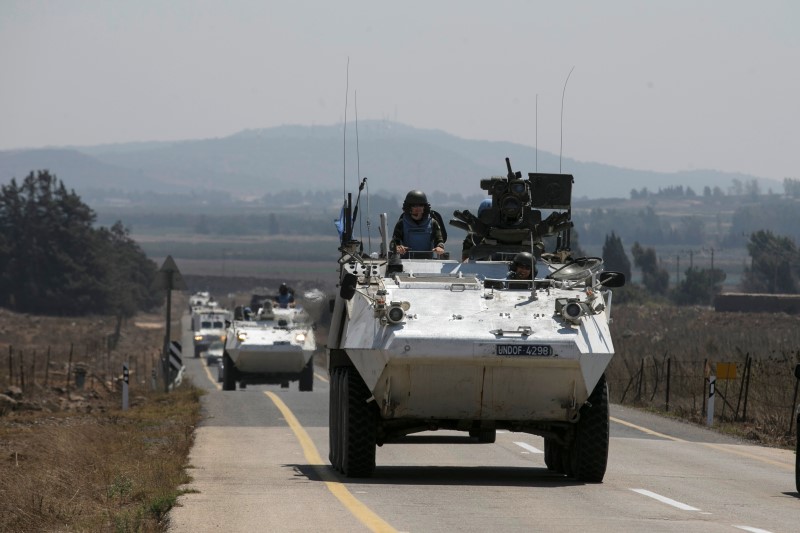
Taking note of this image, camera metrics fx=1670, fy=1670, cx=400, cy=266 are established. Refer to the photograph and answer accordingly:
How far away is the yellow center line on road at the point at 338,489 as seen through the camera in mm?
12953

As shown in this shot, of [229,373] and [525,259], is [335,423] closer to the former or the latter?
[525,259]

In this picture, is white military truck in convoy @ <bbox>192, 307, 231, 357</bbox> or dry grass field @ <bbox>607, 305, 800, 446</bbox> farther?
white military truck in convoy @ <bbox>192, 307, 231, 357</bbox>

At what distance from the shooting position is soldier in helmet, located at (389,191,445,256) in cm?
1936

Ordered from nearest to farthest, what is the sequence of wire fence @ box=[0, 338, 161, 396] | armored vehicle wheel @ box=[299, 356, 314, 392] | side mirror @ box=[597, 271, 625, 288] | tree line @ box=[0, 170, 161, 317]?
1. side mirror @ box=[597, 271, 625, 288]
2. wire fence @ box=[0, 338, 161, 396]
3. armored vehicle wheel @ box=[299, 356, 314, 392]
4. tree line @ box=[0, 170, 161, 317]

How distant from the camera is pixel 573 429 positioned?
17562 millimetres

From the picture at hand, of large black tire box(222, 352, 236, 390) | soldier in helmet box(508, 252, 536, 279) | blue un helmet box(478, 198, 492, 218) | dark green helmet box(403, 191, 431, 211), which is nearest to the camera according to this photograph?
soldier in helmet box(508, 252, 536, 279)

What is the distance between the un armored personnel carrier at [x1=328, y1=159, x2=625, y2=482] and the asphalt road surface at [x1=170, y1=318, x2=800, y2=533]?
0.53 metres

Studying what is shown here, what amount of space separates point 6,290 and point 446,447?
10094 centimetres

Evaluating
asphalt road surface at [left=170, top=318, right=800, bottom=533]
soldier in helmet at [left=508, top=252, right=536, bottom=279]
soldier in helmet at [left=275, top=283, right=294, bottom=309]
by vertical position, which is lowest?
asphalt road surface at [left=170, top=318, right=800, bottom=533]

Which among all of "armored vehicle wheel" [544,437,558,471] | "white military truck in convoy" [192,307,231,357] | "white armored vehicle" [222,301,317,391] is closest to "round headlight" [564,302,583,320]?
"armored vehicle wheel" [544,437,558,471]

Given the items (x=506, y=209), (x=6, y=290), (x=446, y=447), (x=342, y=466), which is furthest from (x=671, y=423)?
(x=6, y=290)

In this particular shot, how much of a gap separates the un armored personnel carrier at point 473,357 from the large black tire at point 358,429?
10 mm

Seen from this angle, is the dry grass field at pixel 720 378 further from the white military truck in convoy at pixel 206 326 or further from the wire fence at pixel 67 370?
the white military truck in convoy at pixel 206 326

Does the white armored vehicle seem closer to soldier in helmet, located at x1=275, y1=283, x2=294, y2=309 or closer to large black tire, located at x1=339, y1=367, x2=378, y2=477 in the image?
soldier in helmet, located at x1=275, y1=283, x2=294, y2=309
